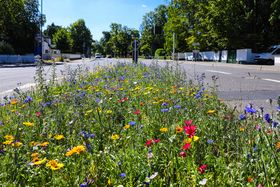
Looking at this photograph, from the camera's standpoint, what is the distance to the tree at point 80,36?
140 meters

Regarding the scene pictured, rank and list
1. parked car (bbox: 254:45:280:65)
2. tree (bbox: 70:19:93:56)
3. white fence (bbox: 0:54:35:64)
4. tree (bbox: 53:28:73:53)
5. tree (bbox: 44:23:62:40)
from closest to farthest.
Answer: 1. parked car (bbox: 254:45:280:65)
2. white fence (bbox: 0:54:35:64)
3. tree (bbox: 53:28:73:53)
4. tree (bbox: 70:19:93:56)
5. tree (bbox: 44:23:62:40)

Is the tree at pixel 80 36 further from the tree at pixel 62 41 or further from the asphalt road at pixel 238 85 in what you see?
the asphalt road at pixel 238 85

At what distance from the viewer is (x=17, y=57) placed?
173 ft

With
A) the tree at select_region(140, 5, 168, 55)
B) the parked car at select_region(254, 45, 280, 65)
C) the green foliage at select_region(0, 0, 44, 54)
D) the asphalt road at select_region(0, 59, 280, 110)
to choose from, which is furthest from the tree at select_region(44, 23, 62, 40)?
the asphalt road at select_region(0, 59, 280, 110)

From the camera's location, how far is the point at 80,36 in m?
144

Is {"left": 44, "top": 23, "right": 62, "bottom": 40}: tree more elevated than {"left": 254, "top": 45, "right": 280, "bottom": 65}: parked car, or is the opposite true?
{"left": 44, "top": 23, "right": 62, "bottom": 40}: tree

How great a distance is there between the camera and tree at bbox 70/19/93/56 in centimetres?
14012

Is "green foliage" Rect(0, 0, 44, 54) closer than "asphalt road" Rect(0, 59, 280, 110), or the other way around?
"asphalt road" Rect(0, 59, 280, 110)

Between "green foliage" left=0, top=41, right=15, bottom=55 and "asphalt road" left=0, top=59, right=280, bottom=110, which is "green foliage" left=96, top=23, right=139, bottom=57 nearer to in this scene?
"green foliage" left=0, top=41, right=15, bottom=55

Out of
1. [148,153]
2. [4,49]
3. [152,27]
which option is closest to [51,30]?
[152,27]

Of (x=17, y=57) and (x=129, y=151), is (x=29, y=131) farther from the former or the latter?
(x=17, y=57)

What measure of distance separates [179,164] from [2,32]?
6443 cm

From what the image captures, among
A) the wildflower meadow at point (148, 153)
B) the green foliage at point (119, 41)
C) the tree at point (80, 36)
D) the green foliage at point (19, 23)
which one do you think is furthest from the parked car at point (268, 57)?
the green foliage at point (119, 41)

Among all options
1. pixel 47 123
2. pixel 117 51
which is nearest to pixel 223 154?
pixel 47 123
